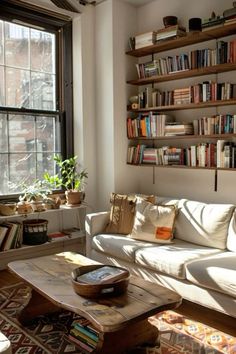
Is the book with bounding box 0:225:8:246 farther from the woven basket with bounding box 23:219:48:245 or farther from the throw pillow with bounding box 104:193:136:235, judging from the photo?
the throw pillow with bounding box 104:193:136:235

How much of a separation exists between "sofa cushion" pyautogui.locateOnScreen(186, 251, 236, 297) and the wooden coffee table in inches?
19.2

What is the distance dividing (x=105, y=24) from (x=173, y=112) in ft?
4.14

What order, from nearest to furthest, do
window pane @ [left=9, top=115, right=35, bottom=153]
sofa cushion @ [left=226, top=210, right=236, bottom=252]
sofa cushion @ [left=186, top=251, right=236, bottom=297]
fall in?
sofa cushion @ [left=186, top=251, right=236, bottom=297] → sofa cushion @ [left=226, top=210, right=236, bottom=252] → window pane @ [left=9, top=115, right=35, bottom=153]

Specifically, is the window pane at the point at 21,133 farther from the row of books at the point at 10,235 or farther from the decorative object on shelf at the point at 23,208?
the row of books at the point at 10,235

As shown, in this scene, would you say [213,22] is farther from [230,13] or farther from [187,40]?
[187,40]

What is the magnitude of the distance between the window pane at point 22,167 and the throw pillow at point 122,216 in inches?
41.0

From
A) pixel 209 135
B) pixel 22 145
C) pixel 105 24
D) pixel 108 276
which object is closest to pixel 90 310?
pixel 108 276

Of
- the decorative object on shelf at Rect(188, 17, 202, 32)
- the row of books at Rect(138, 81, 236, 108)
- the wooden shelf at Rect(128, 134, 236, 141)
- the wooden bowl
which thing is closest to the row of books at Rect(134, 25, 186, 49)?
the decorative object on shelf at Rect(188, 17, 202, 32)

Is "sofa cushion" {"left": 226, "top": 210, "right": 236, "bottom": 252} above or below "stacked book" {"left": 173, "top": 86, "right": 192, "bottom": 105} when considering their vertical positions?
below

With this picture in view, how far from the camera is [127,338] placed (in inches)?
85.8

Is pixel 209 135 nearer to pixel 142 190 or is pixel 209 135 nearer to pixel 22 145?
pixel 142 190

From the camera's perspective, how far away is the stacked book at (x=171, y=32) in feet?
12.2

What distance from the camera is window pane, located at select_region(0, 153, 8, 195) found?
3.95 metres

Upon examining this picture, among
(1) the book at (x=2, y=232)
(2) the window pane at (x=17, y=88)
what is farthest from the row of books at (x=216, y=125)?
(1) the book at (x=2, y=232)
